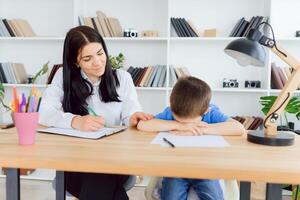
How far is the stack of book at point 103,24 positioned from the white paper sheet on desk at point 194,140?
6.95ft

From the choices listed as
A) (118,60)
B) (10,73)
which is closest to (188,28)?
(118,60)

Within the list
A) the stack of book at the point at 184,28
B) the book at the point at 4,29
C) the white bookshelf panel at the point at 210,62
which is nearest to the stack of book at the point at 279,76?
the white bookshelf panel at the point at 210,62

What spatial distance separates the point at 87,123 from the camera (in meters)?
1.26

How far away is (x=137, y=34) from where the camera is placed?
3193mm

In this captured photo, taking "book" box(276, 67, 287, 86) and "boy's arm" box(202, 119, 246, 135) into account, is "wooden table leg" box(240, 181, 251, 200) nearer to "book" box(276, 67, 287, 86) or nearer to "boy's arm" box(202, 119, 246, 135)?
"boy's arm" box(202, 119, 246, 135)

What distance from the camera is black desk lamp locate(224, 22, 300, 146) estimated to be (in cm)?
102

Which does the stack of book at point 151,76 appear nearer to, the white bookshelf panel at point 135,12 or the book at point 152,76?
the book at point 152,76

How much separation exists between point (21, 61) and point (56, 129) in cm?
246

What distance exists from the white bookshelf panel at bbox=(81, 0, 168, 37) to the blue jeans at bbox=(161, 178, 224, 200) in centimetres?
225

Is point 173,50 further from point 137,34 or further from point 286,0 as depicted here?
point 286,0

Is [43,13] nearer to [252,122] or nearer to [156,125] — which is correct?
[252,122]

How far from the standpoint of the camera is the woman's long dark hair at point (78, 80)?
1.57 meters

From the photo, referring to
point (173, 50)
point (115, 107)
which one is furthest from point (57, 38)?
point (115, 107)

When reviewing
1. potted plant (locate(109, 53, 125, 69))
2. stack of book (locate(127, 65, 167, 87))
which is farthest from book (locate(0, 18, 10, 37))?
stack of book (locate(127, 65, 167, 87))
